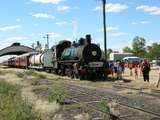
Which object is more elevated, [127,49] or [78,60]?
[127,49]

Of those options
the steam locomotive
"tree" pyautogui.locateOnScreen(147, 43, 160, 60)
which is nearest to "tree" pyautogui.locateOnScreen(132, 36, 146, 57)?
"tree" pyautogui.locateOnScreen(147, 43, 160, 60)

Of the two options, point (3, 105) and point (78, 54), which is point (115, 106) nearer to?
point (3, 105)

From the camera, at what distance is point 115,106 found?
47.7ft

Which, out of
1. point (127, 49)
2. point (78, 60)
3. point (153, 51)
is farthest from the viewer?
point (127, 49)

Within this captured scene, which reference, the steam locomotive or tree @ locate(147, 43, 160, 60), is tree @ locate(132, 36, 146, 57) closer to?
tree @ locate(147, 43, 160, 60)

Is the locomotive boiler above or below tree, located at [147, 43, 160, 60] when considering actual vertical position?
below

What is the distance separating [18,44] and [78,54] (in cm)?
9178

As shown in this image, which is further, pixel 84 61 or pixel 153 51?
pixel 153 51

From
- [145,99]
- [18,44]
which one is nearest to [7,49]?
[18,44]

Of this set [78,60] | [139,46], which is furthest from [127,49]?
[78,60]

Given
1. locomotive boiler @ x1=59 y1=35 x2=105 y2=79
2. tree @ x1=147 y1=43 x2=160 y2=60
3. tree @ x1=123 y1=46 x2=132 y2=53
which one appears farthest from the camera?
tree @ x1=123 y1=46 x2=132 y2=53

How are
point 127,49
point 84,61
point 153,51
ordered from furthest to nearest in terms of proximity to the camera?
point 127,49 < point 153,51 < point 84,61

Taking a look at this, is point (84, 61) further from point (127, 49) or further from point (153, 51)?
point (127, 49)

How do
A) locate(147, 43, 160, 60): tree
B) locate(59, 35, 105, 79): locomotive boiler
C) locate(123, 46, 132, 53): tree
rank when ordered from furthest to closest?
locate(123, 46, 132, 53): tree
locate(147, 43, 160, 60): tree
locate(59, 35, 105, 79): locomotive boiler
